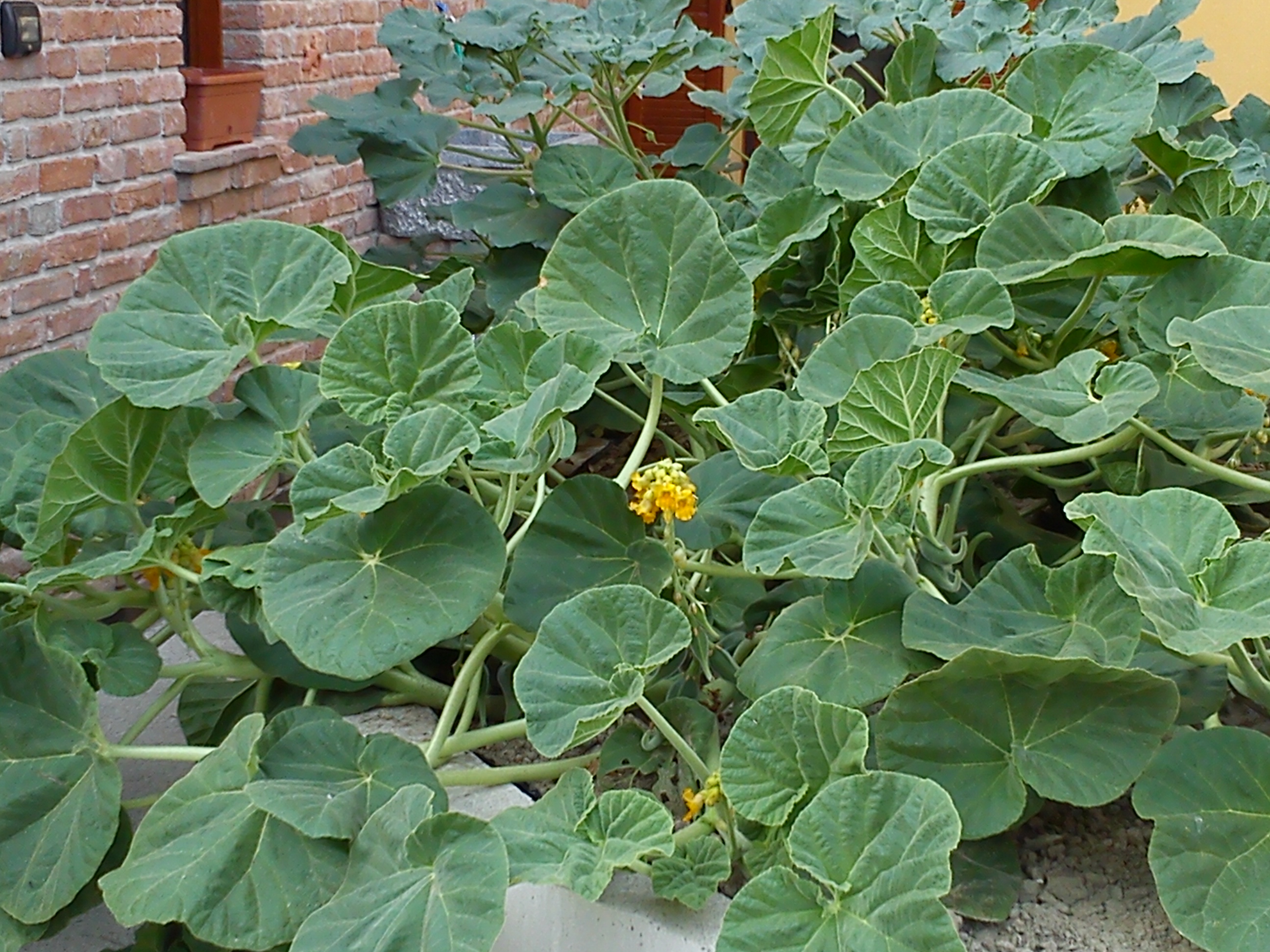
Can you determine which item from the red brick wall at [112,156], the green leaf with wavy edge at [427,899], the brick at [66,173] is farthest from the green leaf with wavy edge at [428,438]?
the brick at [66,173]

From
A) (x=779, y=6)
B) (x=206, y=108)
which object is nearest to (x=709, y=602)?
(x=779, y=6)

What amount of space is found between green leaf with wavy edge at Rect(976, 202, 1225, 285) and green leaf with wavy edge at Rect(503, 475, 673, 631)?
0.35 meters

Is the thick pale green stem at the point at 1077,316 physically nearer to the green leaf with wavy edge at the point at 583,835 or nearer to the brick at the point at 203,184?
the green leaf with wavy edge at the point at 583,835

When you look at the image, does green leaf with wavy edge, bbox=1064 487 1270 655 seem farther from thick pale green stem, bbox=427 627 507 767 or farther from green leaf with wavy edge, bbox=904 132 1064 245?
thick pale green stem, bbox=427 627 507 767

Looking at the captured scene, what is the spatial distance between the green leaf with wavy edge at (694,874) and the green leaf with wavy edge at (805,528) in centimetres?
18

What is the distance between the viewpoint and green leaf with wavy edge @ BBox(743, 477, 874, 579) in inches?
32.9

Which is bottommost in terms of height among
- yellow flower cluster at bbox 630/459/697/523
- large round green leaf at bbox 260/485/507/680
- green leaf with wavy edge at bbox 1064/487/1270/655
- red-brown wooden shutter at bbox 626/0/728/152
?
red-brown wooden shutter at bbox 626/0/728/152

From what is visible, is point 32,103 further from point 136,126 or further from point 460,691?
Answer: point 460,691

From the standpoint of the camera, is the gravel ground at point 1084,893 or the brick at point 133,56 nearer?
the gravel ground at point 1084,893

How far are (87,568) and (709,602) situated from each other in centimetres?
47

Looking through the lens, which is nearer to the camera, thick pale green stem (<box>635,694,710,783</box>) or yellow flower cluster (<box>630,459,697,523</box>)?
thick pale green stem (<box>635,694,710,783</box>)

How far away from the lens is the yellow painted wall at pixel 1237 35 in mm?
4449

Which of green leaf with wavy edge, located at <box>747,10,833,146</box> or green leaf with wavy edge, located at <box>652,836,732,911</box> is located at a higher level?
green leaf with wavy edge, located at <box>747,10,833,146</box>

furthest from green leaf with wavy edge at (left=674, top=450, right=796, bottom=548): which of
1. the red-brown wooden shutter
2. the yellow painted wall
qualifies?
the red-brown wooden shutter
